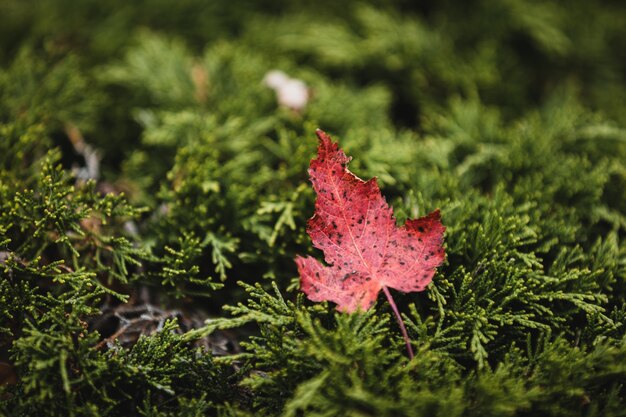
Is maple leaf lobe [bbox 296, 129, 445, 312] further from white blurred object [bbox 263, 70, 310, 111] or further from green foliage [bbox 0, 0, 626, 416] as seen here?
white blurred object [bbox 263, 70, 310, 111]

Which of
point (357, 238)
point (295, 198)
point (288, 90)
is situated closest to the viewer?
point (357, 238)

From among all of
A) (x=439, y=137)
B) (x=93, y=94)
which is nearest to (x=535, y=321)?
(x=439, y=137)

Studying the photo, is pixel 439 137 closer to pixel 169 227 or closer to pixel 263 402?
pixel 169 227

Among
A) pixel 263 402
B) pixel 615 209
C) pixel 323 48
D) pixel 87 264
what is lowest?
pixel 263 402

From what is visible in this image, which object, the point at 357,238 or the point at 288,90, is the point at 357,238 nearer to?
the point at 357,238

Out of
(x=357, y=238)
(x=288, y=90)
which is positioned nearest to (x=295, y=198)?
(x=357, y=238)

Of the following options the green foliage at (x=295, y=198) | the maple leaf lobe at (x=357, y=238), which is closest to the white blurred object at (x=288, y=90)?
the green foliage at (x=295, y=198)

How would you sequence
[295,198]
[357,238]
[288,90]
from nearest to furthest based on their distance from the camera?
[357,238]
[295,198]
[288,90]
